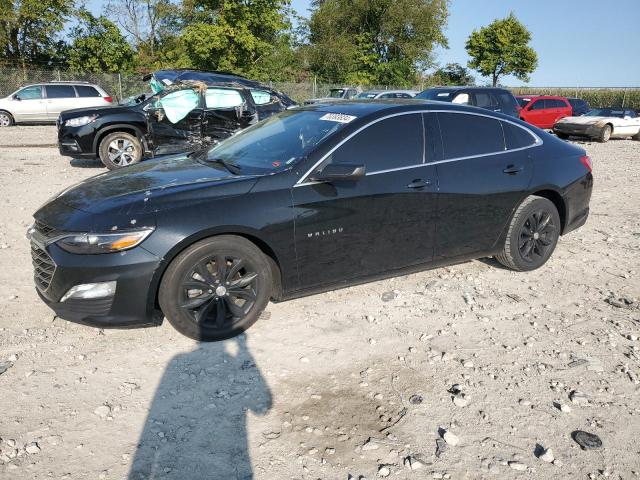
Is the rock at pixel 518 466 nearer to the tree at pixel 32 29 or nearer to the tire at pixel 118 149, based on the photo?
the tire at pixel 118 149

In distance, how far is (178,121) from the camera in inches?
369

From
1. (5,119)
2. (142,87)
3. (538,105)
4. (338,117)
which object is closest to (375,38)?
(142,87)

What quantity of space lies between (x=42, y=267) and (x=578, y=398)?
349 cm

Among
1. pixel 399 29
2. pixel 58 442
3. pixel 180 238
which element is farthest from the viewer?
pixel 399 29

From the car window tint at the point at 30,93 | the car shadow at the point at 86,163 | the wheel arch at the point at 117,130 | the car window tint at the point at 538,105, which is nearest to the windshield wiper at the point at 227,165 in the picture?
the wheel arch at the point at 117,130

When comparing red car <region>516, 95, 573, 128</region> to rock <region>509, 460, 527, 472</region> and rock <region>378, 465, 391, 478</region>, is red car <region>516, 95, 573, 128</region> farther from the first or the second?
rock <region>378, 465, 391, 478</region>

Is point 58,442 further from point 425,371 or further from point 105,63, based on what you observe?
point 105,63

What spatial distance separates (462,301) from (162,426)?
270 centimetres

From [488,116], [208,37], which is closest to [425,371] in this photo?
[488,116]

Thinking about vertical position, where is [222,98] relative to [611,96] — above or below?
below

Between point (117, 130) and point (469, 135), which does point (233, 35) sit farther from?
point (469, 135)

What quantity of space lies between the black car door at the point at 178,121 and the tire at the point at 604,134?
1549 centimetres

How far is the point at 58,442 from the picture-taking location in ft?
8.50

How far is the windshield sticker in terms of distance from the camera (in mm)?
4082
